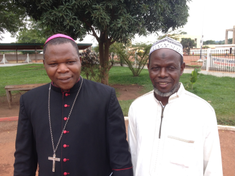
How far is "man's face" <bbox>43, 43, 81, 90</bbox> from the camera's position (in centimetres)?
157

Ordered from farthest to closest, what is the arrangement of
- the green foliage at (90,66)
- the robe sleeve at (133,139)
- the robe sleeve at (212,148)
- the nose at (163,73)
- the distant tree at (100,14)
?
the green foliage at (90,66)
the distant tree at (100,14)
the robe sleeve at (133,139)
the nose at (163,73)
the robe sleeve at (212,148)

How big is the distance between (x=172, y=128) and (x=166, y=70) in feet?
1.58

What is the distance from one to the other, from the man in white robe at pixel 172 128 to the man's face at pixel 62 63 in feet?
2.13

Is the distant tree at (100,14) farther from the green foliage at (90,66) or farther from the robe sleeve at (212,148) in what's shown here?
the robe sleeve at (212,148)

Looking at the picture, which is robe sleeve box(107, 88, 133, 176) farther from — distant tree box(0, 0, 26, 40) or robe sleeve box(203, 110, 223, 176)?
distant tree box(0, 0, 26, 40)

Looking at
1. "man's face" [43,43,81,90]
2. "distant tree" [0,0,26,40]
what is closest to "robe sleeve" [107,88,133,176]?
"man's face" [43,43,81,90]

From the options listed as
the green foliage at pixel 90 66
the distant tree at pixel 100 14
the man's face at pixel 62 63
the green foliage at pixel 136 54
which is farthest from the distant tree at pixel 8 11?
the man's face at pixel 62 63

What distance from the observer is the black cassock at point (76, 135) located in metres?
1.62

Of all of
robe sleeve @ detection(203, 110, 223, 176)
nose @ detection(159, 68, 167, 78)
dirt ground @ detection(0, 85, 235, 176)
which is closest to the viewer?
robe sleeve @ detection(203, 110, 223, 176)

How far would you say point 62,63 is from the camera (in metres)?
1.58

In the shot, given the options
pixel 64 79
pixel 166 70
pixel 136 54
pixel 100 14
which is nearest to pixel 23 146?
pixel 64 79

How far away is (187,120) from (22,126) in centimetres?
136

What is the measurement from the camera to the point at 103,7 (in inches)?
246

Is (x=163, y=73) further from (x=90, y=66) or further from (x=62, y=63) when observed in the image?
(x=90, y=66)
